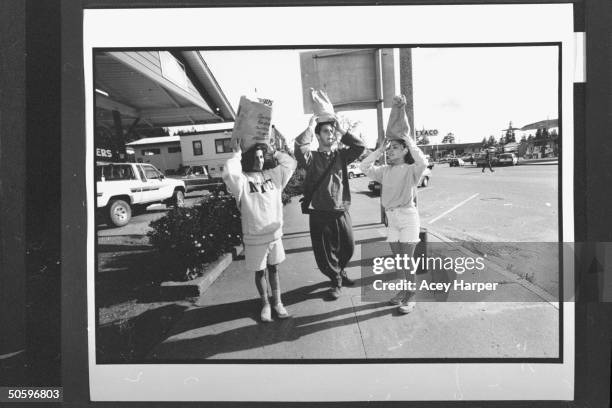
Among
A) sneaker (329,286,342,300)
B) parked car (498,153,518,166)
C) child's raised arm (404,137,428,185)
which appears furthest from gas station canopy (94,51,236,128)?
parked car (498,153,518,166)

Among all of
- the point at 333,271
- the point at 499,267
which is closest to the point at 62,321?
the point at 333,271

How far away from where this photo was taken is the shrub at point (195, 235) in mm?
3287

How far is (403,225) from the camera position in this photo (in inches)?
104

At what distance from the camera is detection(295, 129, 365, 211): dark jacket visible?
2.66 meters

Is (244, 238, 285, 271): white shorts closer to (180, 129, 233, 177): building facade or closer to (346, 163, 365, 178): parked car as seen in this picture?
(180, 129, 233, 177): building facade

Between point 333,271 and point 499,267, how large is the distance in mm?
1173

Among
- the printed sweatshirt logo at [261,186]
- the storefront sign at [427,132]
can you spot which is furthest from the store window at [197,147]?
the storefront sign at [427,132]

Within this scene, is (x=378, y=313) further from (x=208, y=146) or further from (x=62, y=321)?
(x=62, y=321)

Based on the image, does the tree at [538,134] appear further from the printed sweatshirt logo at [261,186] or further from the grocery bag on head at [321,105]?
the printed sweatshirt logo at [261,186]

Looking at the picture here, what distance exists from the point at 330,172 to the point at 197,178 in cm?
117

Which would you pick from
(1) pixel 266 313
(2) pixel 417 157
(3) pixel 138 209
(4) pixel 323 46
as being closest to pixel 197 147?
(4) pixel 323 46

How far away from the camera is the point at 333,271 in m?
2.61

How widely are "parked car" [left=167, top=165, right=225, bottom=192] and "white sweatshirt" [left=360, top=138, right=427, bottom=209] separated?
124 centimetres

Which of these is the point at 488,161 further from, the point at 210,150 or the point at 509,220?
the point at 210,150
